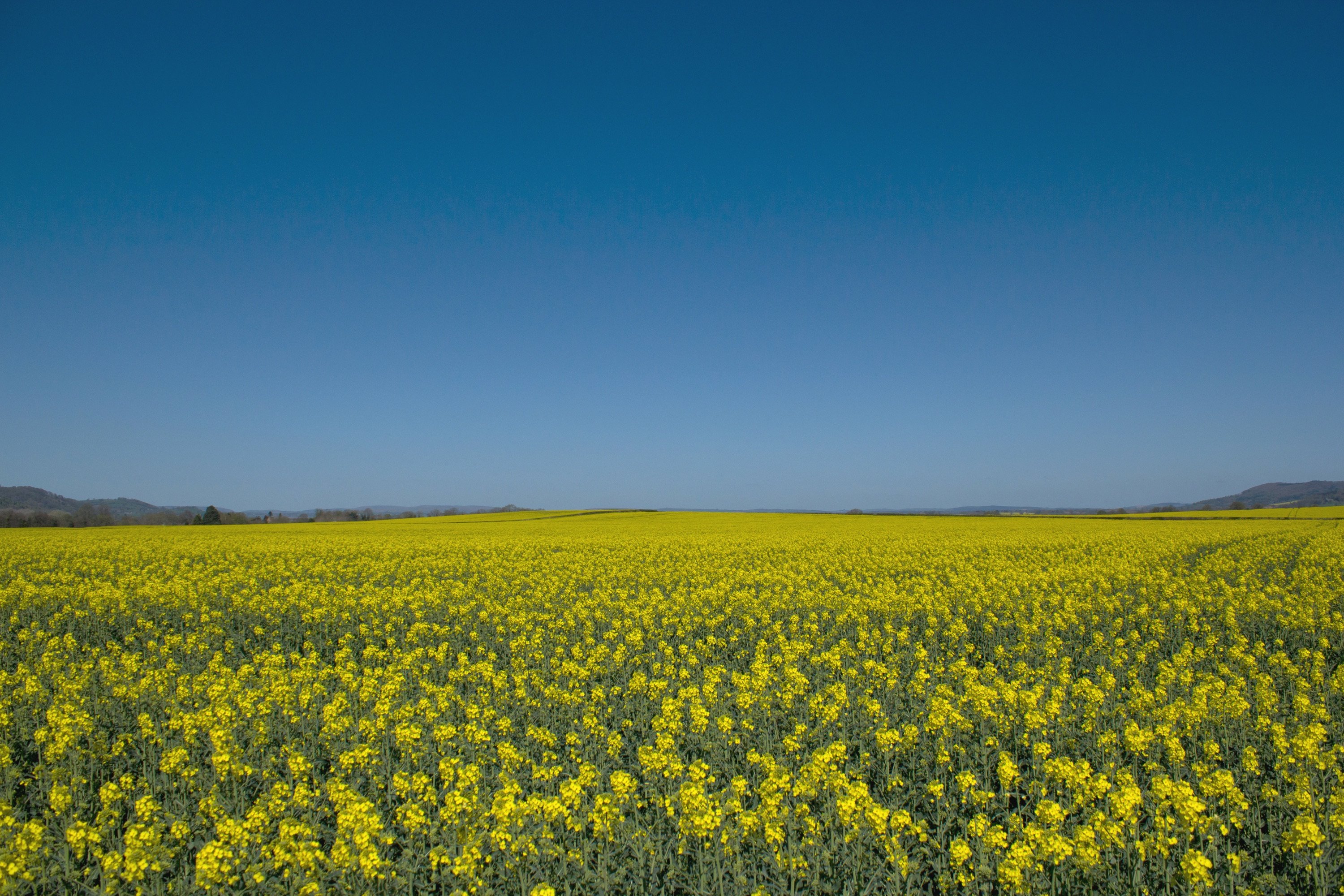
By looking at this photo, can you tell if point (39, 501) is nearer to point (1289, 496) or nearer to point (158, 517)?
point (158, 517)

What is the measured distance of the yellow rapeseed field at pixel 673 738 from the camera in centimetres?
480

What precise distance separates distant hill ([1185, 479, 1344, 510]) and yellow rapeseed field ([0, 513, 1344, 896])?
80.1 meters

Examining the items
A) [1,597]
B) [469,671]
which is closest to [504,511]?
[1,597]

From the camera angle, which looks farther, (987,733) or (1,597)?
(1,597)

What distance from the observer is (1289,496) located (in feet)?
465

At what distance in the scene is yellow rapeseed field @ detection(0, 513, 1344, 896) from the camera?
4797 millimetres

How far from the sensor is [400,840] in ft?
16.4

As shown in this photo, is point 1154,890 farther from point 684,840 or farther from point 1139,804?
point 684,840

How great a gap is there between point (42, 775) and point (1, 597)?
11714 millimetres

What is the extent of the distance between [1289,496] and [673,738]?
18902cm

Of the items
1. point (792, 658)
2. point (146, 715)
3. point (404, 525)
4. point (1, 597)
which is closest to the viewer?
point (146, 715)

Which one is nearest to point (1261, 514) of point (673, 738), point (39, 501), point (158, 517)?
point (673, 738)

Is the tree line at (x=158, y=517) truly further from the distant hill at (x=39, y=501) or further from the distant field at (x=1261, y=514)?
the distant field at (x=1261, y=514)

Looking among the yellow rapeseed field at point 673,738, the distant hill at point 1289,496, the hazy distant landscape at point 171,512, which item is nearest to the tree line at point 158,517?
the hazy distant landscape at point 171,512
